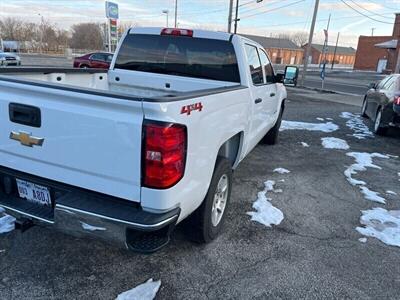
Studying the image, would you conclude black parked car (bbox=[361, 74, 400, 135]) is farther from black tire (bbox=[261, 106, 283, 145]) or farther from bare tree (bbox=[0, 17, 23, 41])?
bare tree (bbox=[0, 17, 23, 41])

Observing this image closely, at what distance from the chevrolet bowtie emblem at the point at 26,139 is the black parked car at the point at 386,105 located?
7578 millimetres

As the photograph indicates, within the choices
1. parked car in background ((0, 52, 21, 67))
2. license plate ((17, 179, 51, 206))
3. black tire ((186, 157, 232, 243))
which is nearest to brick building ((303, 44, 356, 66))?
parked car in background ((0, 52, 21, 67))

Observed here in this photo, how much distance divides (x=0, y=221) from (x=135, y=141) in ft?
7.42

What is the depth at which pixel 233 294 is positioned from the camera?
8.69 feet

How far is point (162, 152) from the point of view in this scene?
2150 mm

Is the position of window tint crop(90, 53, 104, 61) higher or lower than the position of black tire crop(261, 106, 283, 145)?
higher

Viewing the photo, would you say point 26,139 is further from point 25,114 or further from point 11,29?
point 11,29

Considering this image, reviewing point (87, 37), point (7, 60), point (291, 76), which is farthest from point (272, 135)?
point (87, 37)

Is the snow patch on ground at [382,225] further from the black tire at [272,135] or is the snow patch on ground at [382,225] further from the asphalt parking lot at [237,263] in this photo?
the black tire at [272,135]

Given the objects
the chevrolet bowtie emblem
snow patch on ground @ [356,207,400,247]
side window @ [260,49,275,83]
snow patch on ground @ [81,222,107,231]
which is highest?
side window @ [260,49,275,83]

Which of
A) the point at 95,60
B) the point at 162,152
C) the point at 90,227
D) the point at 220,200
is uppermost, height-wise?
the point at 162,152

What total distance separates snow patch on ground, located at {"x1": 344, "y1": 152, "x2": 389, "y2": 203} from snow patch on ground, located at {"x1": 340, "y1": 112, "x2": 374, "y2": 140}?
1725mm

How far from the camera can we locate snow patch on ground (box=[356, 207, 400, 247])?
3.64 meters

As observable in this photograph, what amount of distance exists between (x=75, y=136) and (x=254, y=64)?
9.81 ft
